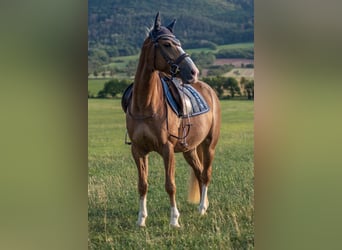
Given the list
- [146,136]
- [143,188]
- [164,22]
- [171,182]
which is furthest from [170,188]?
[164,22]

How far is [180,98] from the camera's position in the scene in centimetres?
262

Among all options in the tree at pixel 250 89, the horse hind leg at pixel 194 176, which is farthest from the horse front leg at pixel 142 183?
the tree at pixel 250 89

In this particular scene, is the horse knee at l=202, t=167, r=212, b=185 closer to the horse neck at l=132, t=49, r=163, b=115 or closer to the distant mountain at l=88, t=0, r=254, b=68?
the horse neck at l=132, t=49, r=163, b=115

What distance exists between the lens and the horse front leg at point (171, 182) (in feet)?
8.51

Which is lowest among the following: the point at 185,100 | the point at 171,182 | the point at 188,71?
the point at 171,182

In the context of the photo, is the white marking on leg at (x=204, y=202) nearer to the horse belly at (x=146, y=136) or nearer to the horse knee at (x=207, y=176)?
the horse knee at (x=207, y=176)

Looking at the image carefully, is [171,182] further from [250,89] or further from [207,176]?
[250,89]

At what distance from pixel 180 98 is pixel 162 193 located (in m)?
0.49

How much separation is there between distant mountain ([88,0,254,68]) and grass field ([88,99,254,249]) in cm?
30

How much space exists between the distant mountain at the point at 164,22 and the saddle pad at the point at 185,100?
206mm

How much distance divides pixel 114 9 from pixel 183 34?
38 cm
